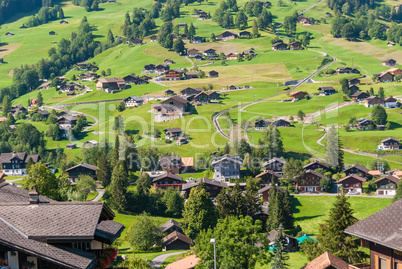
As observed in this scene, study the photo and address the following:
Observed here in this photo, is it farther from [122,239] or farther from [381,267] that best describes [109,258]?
[122,239]

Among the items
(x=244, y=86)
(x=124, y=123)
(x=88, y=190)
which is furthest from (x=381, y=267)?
(x=244, y=86)

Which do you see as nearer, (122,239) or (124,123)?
(122,239)

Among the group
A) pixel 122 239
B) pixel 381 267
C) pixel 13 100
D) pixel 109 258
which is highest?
pixel 109 258

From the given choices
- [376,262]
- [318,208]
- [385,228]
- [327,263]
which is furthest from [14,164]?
[385,228]

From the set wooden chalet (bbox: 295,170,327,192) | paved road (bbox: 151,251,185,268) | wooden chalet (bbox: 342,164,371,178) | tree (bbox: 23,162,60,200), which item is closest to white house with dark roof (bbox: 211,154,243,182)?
wooden chalet (bbox: 295,170,327,192)

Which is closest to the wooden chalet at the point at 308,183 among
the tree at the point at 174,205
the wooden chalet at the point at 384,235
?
the tree at the point at 174,205

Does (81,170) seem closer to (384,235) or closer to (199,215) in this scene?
(199,215)

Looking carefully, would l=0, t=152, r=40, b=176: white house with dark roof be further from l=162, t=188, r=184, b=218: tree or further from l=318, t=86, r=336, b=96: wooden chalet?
l=318, t=86, r=336, b=96: wooden chalet
